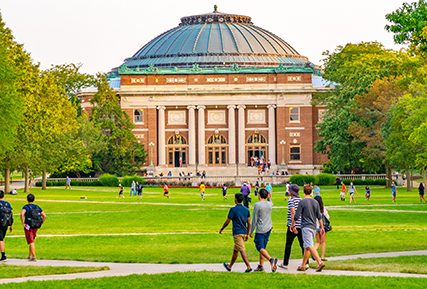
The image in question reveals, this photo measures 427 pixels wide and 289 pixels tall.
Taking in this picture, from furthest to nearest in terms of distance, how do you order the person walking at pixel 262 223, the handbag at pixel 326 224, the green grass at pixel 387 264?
the handbag at pixel 326 224, the green grass at pixel 387 264, the person walking at pixel 262 223

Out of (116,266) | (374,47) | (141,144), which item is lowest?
(116,266)

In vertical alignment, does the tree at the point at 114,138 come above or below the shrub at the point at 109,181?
above

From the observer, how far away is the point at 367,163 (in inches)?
2783

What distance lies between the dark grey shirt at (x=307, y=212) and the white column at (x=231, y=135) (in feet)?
261

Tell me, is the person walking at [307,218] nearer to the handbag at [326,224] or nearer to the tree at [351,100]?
the handbag at [326,224]

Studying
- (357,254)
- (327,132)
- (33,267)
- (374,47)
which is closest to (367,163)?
(327,132)

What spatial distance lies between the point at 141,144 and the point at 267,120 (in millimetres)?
17943

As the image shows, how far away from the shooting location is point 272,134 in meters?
98.5

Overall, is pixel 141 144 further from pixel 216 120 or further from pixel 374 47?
pixel 374 47

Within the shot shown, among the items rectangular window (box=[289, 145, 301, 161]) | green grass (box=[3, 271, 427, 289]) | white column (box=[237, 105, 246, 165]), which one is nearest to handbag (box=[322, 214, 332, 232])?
green grass (box=[3, 271, 427, 289])

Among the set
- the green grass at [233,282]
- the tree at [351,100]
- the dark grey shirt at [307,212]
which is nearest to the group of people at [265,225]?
the dark grey shirt at [307,212]

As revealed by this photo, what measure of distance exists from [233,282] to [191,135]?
3234 inches

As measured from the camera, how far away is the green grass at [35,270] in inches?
717

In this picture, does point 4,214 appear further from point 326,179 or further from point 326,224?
point 326,179
